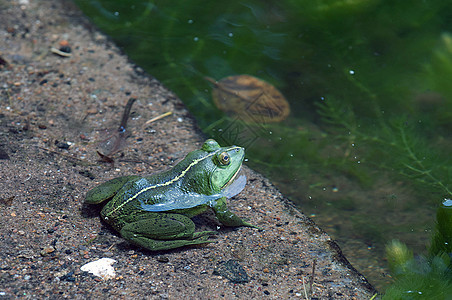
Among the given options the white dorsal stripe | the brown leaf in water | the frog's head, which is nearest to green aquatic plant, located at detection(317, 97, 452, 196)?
the brown leaf in water

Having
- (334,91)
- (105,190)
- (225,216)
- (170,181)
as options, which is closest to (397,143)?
(334,91)

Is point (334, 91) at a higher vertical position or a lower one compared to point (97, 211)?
higher

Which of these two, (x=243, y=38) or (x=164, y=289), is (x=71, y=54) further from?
(x=164, y=289)

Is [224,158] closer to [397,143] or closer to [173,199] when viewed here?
Answer: [173,199]

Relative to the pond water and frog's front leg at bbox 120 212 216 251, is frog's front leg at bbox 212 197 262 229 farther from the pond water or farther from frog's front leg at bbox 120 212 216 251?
the pond water

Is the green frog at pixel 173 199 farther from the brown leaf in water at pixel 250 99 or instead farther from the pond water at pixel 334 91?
the brown leaf in water at pixel 250 99

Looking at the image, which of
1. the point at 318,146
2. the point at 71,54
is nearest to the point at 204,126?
the point at 318,146

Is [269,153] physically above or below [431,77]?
below
